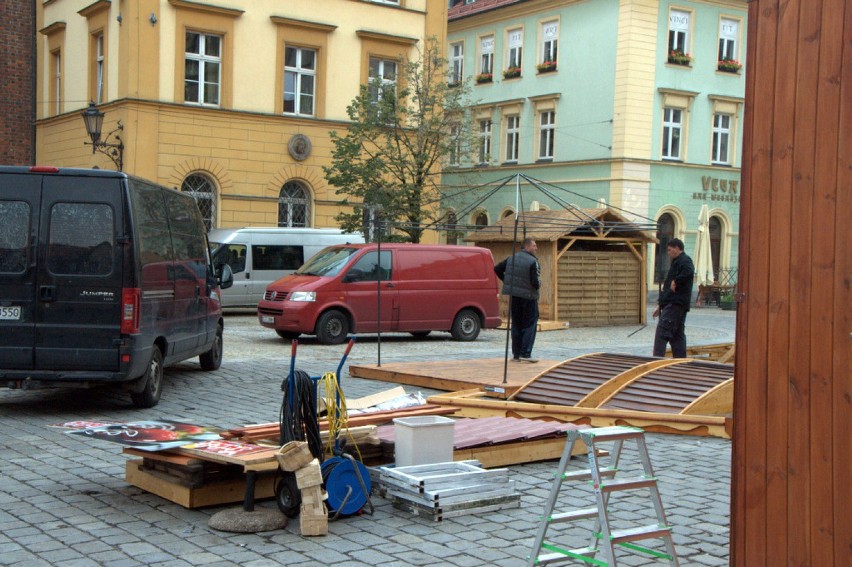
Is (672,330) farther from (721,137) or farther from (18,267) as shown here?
(721,137)

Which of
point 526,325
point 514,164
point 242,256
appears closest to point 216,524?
point 526,325

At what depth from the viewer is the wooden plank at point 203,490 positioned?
657cm

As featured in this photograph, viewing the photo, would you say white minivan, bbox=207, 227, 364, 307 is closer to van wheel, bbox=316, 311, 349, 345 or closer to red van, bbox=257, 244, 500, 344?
red van, bbox=257, 244, 500, 344

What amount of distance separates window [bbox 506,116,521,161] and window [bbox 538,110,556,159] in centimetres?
124

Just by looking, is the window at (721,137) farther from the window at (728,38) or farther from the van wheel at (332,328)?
the van wheel at (332,328)

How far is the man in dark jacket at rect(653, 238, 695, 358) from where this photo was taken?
14.0 meters

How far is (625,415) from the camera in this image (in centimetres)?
982

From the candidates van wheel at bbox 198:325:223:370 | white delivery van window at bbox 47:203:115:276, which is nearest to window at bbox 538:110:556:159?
van wheel at bbox 198:325:223:370

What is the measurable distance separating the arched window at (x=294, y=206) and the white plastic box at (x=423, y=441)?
24.5 metres

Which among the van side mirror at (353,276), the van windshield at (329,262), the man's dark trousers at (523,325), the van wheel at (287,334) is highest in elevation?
the van windshield at (329,262)

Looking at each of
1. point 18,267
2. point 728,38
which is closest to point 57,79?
point 728,38

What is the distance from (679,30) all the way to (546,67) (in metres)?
5.24

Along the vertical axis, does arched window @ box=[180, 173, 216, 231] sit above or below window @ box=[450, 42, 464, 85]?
below

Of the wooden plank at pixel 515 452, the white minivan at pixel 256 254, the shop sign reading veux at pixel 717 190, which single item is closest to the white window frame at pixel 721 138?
the shop sign reading veux at pixel 717 190
